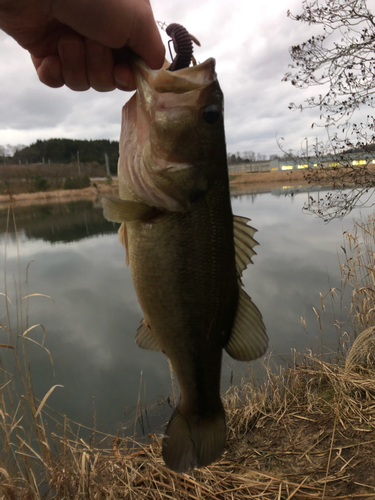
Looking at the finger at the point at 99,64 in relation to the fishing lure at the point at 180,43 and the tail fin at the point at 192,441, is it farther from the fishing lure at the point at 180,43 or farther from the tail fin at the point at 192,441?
the tail fin at the point at 192,441

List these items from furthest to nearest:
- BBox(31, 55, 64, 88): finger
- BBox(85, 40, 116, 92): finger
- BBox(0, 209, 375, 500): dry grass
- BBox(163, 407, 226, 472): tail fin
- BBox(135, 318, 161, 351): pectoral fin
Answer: BBox(0, 209, 375, 500): dry grass
BBox(31, 55, 64, 88): finger
BBox(85, 40, 116, 92): finger
BBox(135, 318, 161, 351): pectoral fin
BBox(163, 407, 226, 472): tail fin

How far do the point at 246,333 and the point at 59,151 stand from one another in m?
50.3

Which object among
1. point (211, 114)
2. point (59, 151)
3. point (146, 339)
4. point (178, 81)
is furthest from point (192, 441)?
point (59, 151)

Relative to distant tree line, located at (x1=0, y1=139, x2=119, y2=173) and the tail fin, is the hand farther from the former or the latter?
distant tree line, located at (x1=0, y1=139, x2=119, y2=173)

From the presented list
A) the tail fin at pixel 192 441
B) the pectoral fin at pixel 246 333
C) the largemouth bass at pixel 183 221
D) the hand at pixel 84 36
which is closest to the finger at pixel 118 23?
the hand at pixel 84 36

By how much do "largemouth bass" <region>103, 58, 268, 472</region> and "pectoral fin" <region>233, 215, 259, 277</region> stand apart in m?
0.16

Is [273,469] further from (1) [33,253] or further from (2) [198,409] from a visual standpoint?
(1) [33,253]

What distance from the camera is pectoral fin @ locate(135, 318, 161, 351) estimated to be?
150cm

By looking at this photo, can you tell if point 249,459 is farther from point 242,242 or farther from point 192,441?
point 242,242

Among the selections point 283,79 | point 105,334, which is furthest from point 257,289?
point 283,79

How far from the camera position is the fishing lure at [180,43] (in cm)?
133

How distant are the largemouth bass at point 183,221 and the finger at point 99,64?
0.38 meters

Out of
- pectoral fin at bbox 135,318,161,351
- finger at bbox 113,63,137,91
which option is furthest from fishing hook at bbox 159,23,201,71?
pectoral fin at bbox 135,318,161,351

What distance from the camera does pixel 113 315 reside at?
7.77 m
